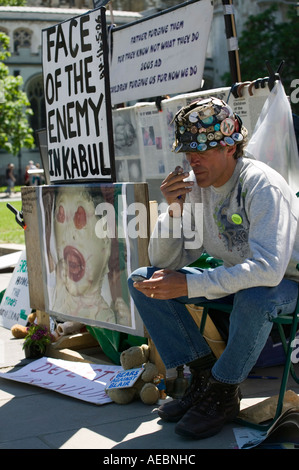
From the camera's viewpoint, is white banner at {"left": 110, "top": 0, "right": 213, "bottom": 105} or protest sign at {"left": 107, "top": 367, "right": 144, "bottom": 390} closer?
protest sign at {"left": 107, "top": 367, "right": 144, "bottom": 390}

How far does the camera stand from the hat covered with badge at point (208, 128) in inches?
113

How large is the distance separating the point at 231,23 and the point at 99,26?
4.30ft

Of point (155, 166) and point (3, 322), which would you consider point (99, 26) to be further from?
point (3, 322)

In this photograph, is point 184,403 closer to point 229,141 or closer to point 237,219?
point 237,219

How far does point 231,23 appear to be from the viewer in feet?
15.4

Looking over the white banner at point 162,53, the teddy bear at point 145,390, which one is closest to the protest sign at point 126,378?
the teddy bear at point 145,390

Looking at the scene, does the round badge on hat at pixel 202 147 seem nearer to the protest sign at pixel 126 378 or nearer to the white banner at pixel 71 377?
the protest sign at pixel 126 378

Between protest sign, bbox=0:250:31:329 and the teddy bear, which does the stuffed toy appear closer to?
protest sign, bbox=0:250:31:329

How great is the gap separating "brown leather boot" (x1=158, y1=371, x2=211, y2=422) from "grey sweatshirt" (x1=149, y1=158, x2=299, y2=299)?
16.8 inches

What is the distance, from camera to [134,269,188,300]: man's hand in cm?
280

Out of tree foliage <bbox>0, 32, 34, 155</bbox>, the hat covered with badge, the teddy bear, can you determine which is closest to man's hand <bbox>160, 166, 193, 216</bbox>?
the hat covered with badge

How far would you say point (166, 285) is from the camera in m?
2.81

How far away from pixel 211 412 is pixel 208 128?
3.73ft

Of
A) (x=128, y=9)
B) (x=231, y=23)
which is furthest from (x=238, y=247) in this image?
(x=128, y=9)
